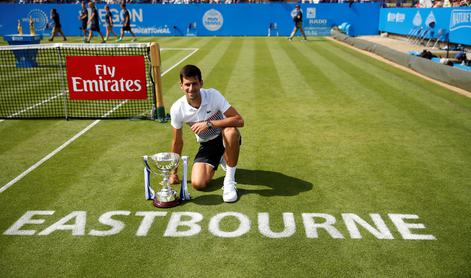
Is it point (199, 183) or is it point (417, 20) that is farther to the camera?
point (417, 20)

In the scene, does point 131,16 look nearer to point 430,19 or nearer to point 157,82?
point 430,19

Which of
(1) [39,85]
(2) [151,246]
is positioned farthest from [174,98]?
(2) [151,246]

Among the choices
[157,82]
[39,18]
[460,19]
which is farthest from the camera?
[39,18]

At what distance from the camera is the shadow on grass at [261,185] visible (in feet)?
19.4

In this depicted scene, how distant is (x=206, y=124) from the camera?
5.48 metres

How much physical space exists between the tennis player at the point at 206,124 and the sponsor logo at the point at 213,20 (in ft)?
95.2

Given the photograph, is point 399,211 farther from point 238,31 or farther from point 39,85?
point 238,31

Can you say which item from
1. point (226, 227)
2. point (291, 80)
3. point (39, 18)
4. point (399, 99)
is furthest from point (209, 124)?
point (39, 18)

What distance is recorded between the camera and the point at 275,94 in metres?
12.6

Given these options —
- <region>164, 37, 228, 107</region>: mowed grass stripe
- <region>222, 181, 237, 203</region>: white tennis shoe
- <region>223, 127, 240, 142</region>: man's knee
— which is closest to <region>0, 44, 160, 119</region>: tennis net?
<region>164, 37, 228, 107</region>: mowed grass stripe

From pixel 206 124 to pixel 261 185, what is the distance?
142 cm

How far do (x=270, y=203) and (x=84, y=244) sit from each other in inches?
95.1

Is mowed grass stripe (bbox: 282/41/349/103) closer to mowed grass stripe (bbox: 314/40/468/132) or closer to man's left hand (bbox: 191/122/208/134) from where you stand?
mowed grass stripe (bbox: 314/40/468/132)

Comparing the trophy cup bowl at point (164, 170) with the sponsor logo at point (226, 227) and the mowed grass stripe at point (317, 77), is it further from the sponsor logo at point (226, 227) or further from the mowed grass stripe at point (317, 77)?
the mowed grass stripe at point (317, 77)
